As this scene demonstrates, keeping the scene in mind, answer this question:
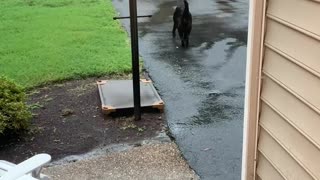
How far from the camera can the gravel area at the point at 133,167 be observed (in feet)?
14.4

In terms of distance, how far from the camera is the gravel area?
173 inches

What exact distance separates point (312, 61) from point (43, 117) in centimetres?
413

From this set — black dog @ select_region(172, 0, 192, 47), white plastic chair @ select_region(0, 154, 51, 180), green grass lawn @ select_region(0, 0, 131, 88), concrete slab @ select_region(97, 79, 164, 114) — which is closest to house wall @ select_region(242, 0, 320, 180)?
white plastic chair @ select_region(0, 154, 51, 180)

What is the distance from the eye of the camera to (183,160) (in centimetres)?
466

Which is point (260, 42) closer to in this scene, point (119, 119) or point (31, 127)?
point (119, 119)

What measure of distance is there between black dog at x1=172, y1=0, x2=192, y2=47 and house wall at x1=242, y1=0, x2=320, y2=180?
221 inches

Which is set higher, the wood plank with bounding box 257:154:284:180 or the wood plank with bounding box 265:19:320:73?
the wood plank with bounding box 265:19:320:73

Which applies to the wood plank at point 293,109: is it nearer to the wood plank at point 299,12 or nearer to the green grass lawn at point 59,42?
the wood plank at point 299,12

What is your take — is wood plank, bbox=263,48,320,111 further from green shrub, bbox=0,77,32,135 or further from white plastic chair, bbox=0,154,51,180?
green shrub, bbox=0,77,32,135

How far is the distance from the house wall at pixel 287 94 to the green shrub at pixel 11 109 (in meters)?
2.82

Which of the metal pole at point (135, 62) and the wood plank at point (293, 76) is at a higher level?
the wood plank at point (293, 76)

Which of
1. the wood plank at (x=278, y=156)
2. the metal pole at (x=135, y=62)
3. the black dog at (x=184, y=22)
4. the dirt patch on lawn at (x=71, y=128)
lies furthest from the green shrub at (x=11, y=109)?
the black dog at (x=184, y=22)

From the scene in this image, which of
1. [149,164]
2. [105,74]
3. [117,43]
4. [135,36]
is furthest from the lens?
[117,43]

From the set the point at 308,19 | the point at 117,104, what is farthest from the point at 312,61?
the point at 117,104
